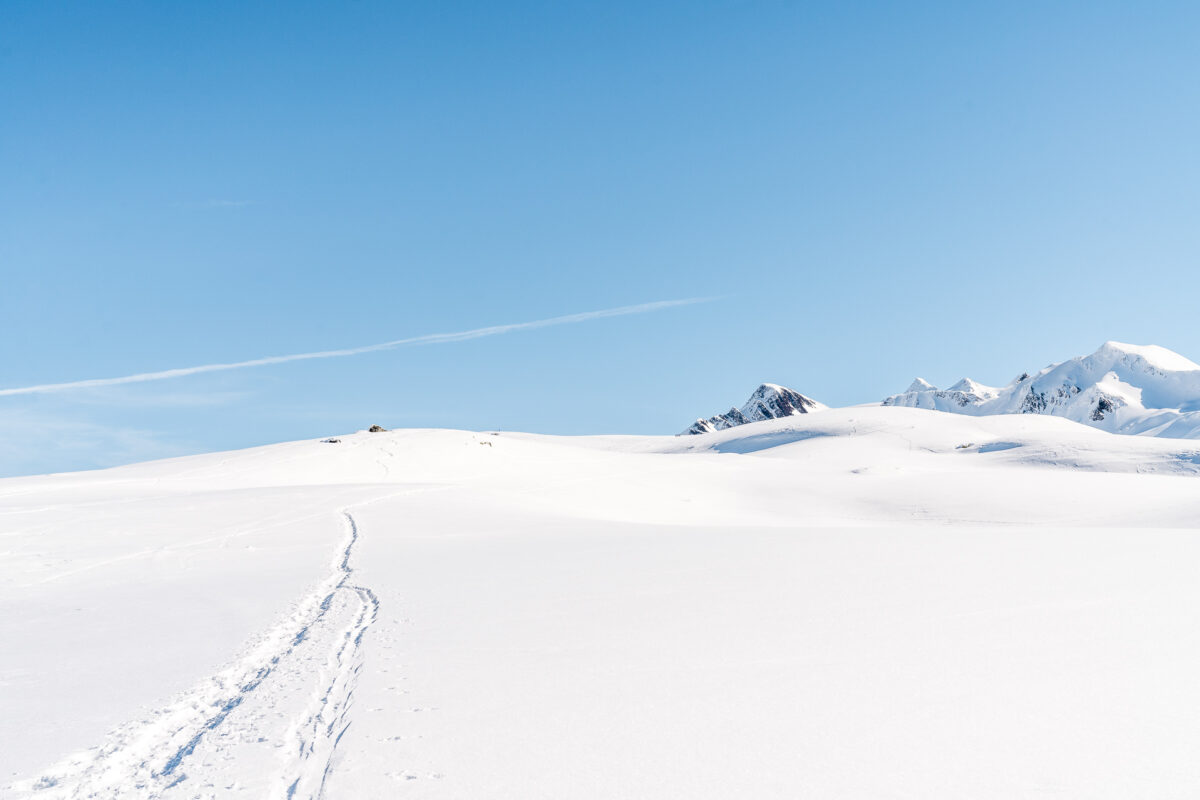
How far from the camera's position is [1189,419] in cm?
13550

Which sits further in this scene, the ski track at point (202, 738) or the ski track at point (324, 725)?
the ski track at point (202, 738)

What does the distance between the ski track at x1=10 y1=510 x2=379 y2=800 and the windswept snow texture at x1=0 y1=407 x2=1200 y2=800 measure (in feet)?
0.08

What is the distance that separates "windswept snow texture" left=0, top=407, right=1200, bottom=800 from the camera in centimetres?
394

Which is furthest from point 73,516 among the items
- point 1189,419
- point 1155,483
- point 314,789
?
point 1189,419

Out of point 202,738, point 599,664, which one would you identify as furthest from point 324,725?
point 599,664

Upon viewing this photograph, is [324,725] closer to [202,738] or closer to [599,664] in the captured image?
[202,738]

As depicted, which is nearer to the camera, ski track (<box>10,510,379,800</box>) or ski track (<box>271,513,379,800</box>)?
ski track (<box>271,513,379,800</box>)

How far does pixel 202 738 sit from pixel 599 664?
116 inches

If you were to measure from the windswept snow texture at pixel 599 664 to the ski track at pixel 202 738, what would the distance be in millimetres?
25

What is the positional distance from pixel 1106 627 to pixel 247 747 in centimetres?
730

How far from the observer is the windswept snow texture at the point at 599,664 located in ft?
12.9

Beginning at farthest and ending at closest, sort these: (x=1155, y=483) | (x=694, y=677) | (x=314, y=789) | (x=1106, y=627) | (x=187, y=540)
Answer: (x=1155, y=483) < (x=187, y=540) < (x=1106, y=627) < (x=694, y=677) < (x=314, y=789)

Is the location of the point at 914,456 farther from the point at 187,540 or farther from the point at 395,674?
the point at 395,674

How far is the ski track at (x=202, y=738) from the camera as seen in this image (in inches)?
159
